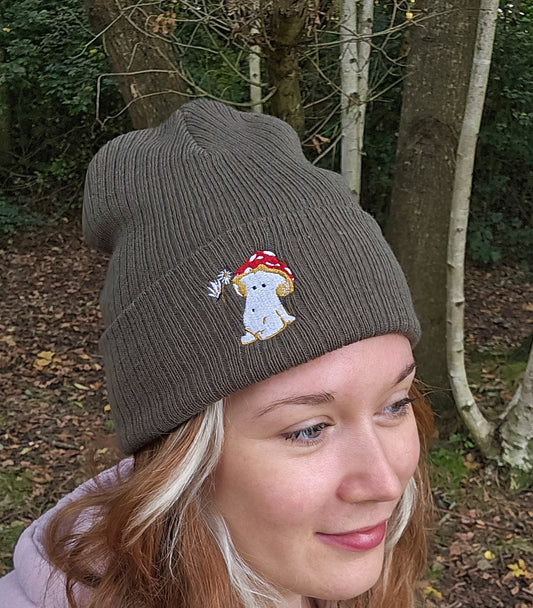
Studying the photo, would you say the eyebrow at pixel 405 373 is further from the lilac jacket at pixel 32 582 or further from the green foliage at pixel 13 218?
the green foliage at pixel 13 218

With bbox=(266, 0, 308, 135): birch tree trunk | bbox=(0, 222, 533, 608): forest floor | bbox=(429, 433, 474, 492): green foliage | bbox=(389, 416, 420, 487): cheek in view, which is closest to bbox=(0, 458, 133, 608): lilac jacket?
bbox=(0, 222, 533, 608): forest floor

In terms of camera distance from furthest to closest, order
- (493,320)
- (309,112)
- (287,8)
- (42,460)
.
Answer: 1. (493,320)
2. (309,112)
3. (42,460)
4. (287,8)

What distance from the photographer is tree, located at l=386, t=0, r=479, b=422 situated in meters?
4.32

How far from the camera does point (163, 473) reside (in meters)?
1.66

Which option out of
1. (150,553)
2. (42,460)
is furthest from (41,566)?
(42,460)

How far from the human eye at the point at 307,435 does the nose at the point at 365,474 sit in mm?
78

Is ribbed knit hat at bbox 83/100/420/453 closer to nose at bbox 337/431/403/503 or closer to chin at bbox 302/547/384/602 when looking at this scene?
nose at bbox 337/431/403/503

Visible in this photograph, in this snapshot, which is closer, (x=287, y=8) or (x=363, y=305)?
(x=363, y=305)

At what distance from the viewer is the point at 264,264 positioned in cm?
164

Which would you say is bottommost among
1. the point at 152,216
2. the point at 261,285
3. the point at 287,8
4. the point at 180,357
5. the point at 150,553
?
the point at 150,553

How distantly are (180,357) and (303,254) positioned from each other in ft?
1.34

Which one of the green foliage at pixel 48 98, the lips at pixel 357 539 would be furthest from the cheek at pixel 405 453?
the green foliage at pixel 48 98

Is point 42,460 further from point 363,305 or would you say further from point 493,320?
point 493,320

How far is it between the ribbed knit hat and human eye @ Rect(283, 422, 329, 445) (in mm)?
160
